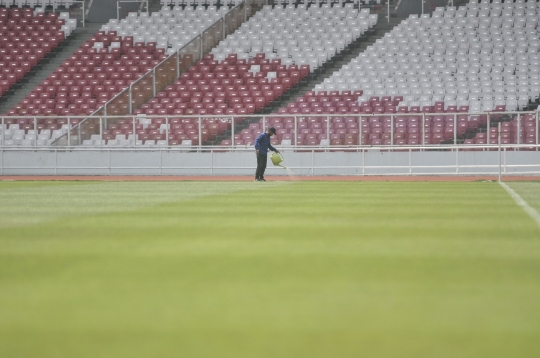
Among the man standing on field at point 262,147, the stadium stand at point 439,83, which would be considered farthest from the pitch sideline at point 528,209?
the stadium stand at point 439,83

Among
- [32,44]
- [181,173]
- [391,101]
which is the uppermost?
[32,44]

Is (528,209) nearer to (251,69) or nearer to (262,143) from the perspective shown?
(262,143)

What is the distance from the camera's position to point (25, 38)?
123 ft

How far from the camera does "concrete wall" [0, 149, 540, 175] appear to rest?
82.6 ft

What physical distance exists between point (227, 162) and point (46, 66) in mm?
13599

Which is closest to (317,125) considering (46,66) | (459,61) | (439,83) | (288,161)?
(288,161)

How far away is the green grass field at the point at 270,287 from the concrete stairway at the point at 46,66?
89.9ft

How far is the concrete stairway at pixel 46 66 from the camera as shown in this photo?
34.0 meters

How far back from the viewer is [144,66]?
34000 millimetres

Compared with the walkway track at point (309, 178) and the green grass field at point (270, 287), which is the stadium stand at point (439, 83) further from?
the green grass field at point (270, 287)

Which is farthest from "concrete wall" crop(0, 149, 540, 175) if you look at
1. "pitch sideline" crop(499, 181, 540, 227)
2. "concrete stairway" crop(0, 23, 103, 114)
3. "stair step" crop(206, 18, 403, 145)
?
"pitch sideline" crop(499, 181, 540, 227)

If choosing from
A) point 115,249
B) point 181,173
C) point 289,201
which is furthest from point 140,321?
point 181,173

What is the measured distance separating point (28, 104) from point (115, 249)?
28.3m

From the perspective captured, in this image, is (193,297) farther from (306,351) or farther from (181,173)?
(181,173)
